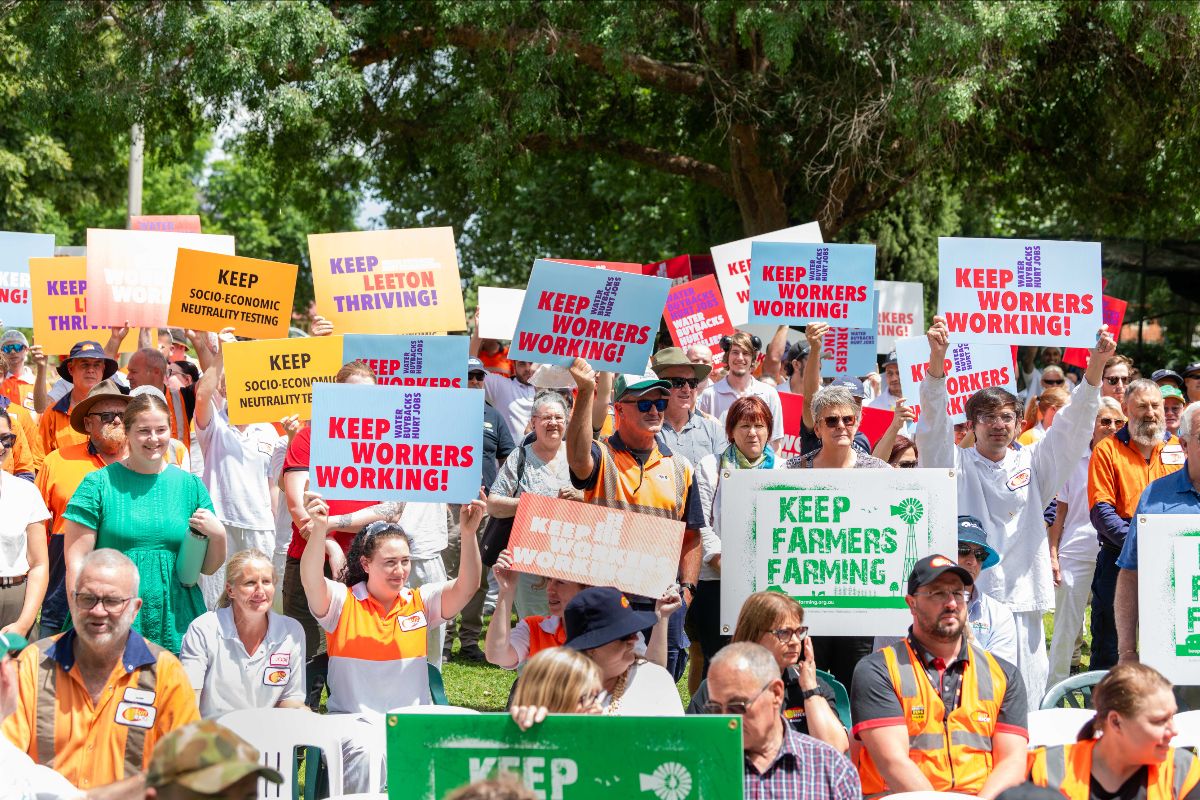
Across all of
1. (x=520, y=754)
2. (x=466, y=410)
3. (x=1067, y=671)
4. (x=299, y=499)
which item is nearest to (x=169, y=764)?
(x=520, y=754)

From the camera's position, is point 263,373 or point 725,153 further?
point 725,153

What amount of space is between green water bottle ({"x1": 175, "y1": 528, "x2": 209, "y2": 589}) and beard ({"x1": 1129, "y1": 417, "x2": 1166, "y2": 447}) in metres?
4.79

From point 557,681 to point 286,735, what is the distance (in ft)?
4.78

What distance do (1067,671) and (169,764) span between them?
21.3 feet

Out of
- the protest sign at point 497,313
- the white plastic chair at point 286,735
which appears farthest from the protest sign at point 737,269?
the white plastic chair at point 286,735

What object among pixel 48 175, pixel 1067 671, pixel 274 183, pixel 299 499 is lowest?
pixel 1067 671

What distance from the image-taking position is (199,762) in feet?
10.3

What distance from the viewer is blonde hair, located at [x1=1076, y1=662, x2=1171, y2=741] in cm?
440

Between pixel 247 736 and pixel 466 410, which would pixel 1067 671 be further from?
pixel 247 736

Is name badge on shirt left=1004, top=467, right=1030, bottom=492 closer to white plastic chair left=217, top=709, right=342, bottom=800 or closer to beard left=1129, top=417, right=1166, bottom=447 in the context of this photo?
beard left=1129, top=417, right=1166, bottom=447

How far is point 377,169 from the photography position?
17.8 m

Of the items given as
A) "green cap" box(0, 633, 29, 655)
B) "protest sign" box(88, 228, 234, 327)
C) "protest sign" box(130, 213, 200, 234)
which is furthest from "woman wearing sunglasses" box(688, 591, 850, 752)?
"protest sign" box(130, 213, 200, 234)

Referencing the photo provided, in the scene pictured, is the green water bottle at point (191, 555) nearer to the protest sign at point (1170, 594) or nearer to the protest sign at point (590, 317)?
the protest sign at point (590, 317)

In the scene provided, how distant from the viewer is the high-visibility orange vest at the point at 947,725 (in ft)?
16.5
